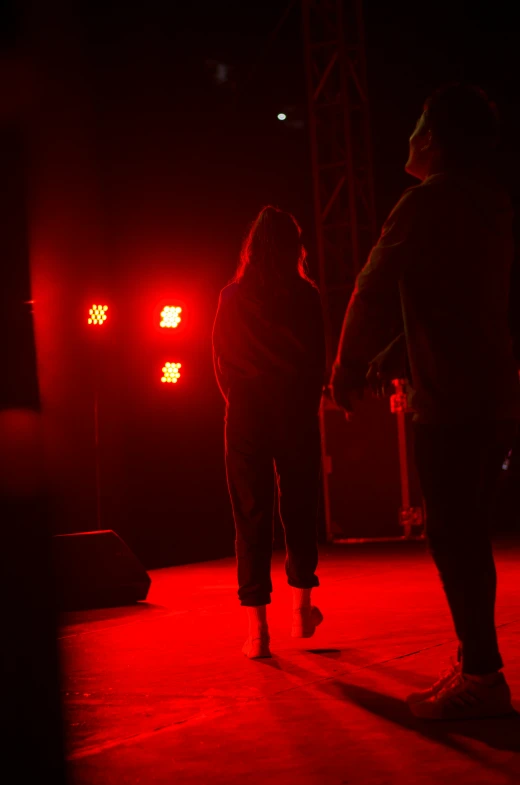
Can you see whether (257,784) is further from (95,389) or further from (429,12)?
(429,12)

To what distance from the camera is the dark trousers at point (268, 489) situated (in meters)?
3.20

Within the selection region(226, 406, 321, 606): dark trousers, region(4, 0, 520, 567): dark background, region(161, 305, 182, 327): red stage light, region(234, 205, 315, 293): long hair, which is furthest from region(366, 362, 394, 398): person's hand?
region(161, 305, 182, 327): red stage light

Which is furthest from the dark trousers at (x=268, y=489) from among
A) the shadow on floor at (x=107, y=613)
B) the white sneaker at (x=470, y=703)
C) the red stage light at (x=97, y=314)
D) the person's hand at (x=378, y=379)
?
the red stage light at (x=97, y=314)

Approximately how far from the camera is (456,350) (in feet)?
7.29

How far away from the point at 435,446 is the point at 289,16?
1104 cm

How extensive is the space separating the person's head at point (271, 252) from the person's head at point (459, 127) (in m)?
1.04

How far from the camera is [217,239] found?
10.6 m

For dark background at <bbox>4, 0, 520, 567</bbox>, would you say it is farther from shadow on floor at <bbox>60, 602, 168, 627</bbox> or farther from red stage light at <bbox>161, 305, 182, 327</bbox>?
shadow on floor at <bbox>60, 602, 168, 627</bbox>

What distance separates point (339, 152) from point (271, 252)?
23.2ft

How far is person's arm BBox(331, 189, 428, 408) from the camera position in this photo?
2.26m

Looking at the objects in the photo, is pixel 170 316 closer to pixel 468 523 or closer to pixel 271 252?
pixel 271 252

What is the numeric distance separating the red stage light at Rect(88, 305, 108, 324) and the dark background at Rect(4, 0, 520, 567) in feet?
0.22

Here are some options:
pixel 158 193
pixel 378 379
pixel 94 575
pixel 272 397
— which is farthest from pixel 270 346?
pixel 158 193

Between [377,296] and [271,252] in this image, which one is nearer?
[377,296]
